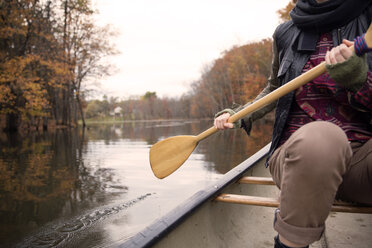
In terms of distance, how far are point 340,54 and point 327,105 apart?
0.28 metres

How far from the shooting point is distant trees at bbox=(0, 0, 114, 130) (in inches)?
552

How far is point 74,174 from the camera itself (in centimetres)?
513

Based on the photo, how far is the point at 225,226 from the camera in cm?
178

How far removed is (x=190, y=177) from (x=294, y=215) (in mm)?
4001

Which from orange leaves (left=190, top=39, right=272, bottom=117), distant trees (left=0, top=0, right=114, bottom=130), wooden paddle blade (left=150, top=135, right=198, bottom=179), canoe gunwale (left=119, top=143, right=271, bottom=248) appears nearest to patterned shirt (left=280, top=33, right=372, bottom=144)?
canoe gunwale (left=119, top=143, right=271, bottom=248)

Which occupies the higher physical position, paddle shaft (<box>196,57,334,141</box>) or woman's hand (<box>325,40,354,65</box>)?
woman's hand (<box>325,40,354,65</box>)

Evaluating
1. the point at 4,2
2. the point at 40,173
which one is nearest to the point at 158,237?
the point at 40,173

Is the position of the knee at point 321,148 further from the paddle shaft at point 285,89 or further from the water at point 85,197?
the water at point 85,197

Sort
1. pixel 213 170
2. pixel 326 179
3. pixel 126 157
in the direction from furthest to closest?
1. pixel 126 157
2. pixel 213 170
3. pixel 326 179

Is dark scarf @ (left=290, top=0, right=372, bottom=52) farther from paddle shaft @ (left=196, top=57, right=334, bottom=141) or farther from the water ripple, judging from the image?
the water ripple

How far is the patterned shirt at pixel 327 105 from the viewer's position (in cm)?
114

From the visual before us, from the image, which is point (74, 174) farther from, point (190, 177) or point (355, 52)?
point (355, 52)

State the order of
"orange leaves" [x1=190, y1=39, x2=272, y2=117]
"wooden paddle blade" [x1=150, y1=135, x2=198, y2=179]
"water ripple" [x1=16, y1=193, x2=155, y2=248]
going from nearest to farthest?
"wooden paddle blade" [x1=150, y1=135, x2=198, y2=179] → "water ripple" [x1=16, y1=193, x2=155, y2=248] → "orange leaves" [x1=190, y1=39, x2=272, y2=117]

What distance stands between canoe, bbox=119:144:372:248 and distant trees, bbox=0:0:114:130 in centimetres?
1395
